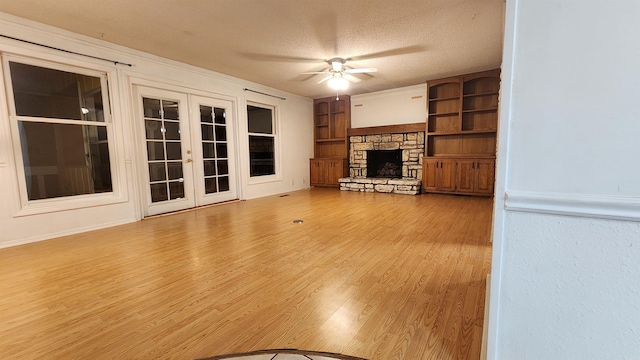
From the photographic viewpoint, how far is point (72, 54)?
3.37 m

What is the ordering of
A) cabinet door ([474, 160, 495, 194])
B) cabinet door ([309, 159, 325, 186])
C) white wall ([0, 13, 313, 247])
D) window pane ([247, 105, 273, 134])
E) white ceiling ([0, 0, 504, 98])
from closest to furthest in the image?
white ceiling ([0, 0, 504, 98])
white wall ([0, 13, 313, 247])
cabinet door ([474, 160, 495, 194])
window pane ([247, 105, 273, 134])
cabinet door ([309, 159, 325, 186])

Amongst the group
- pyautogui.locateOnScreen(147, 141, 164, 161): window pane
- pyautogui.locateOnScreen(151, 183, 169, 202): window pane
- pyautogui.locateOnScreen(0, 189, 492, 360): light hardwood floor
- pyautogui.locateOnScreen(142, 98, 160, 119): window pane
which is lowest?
pyautogui.locateOnScreen(0, 189, 492, 360): light hardwood floor

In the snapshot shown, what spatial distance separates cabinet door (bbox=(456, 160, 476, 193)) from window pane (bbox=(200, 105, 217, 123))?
202 inches

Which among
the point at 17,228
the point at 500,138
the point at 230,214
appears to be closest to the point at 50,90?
the point at 17,228

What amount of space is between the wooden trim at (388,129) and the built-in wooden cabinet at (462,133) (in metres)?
0.23

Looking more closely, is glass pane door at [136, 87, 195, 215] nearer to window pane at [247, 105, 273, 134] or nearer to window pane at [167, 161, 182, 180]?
window pane at [167, 161, 182, 180]

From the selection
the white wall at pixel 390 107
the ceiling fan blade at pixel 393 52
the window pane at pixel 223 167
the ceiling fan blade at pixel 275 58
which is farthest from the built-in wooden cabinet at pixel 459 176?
the window pane at pixel 223 167

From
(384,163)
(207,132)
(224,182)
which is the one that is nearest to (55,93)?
(207,132)

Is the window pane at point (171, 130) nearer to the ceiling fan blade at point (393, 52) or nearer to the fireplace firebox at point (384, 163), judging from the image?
the ceiling fan blade at point (393, 52)

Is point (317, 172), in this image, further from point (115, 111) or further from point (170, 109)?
point (115, 111)

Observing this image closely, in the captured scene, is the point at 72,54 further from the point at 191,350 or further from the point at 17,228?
the point at 191,350

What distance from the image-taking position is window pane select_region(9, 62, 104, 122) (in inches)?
122

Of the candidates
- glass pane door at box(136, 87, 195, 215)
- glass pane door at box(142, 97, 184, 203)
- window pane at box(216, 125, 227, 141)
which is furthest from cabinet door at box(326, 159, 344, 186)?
glass pane door at box(142, 97, 184, 203)

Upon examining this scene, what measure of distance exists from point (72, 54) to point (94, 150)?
1.23 m
